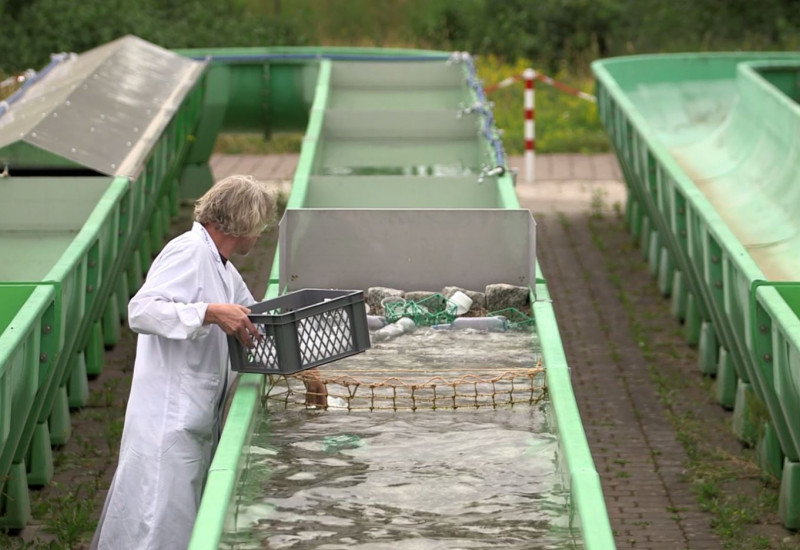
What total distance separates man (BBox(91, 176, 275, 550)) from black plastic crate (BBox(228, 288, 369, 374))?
0.09 m

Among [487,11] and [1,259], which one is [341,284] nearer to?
[1,259]

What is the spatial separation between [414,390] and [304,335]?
564mm

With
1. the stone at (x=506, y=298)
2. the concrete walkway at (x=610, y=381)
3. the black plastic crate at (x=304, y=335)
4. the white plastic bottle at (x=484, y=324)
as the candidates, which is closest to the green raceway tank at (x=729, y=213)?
the concrete walkway at (x=610, y=381)

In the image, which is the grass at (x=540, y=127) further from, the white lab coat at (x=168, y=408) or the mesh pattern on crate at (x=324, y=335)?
the white lab coat at (x=168, y=408)

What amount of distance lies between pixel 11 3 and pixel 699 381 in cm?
→ 1470

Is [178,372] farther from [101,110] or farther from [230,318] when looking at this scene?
[101,110]

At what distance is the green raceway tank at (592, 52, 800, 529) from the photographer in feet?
21.3

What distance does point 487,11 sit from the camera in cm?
2347

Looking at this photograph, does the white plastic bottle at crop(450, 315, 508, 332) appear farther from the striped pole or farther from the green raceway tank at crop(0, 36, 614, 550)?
the striped pole

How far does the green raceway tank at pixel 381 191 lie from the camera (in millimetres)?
4590

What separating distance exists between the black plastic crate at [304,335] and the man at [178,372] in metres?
0.09

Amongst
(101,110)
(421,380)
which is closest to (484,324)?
(421,380)

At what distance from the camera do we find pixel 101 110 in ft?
33.2

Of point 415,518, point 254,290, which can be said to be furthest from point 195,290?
point 254,290
